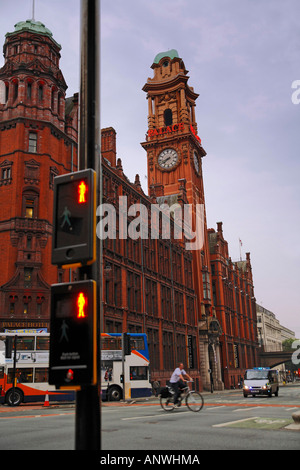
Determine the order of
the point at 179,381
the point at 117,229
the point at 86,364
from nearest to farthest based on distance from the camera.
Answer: the point at 86,364, the point at 179,381, the point at 117,229

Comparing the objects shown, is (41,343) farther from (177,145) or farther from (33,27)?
(177,145)

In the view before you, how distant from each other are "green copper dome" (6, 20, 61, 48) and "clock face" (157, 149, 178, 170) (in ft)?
143

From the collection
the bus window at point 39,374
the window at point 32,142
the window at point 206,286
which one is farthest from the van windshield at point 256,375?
the window at point 206,286

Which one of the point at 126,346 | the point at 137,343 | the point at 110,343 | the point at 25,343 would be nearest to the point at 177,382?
the point at 126,346

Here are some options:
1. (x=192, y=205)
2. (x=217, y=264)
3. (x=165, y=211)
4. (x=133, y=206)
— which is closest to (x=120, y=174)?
(x=133, y=206)

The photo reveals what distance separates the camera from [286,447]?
27.4ft

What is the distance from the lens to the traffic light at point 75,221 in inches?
162

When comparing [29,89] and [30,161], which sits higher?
[29,89]

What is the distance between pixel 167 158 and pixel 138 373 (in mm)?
57654

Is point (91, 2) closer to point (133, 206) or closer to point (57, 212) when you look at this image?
point (57, 212)

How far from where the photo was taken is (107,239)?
4444 centimetres

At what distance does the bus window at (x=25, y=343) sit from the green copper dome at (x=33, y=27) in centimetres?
2865
